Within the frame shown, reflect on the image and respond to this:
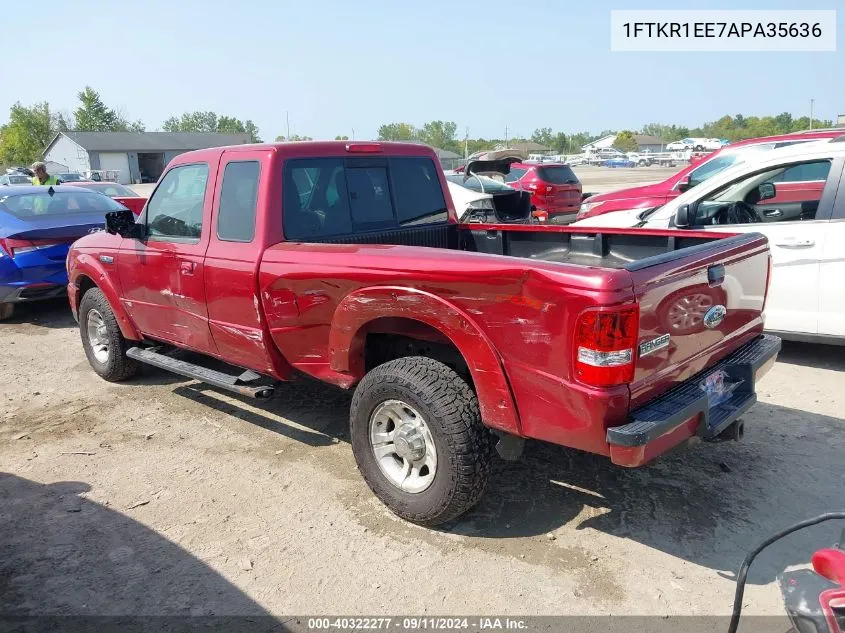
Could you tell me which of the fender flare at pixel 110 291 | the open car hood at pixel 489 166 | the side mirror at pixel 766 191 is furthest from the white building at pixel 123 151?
the side mirror at pixel 766 191

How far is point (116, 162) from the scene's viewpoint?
7088cm

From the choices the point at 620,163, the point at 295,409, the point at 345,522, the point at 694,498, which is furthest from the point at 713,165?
the point at 620,163

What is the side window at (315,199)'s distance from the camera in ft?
13.9

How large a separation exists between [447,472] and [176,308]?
2.54 metres

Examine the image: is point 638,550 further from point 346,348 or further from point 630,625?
point 346,348

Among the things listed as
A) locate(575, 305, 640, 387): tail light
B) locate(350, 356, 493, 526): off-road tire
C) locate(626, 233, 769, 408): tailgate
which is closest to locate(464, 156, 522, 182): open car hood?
locate(626, 233, 769, 408): tailgate

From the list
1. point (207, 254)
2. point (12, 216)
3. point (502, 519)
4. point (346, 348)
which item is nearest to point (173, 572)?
point (346, 348)

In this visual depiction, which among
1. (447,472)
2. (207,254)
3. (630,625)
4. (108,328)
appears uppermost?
(207,254)

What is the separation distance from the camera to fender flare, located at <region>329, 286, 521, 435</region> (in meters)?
3.12

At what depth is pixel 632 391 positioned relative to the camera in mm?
2865

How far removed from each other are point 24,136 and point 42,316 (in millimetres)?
93400

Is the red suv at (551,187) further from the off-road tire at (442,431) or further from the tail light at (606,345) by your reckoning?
the tail light at (606,345)

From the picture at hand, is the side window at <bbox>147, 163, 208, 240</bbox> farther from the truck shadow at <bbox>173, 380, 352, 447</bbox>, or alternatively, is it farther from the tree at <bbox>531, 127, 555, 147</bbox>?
the tree at <bbox>531, 127, 555, 147</bbox>

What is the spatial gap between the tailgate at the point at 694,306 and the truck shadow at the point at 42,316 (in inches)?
299
